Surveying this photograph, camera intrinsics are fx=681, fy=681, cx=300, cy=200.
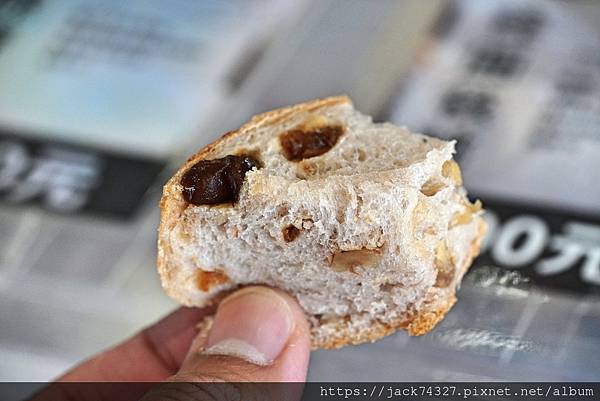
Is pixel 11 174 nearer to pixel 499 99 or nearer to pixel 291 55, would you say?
pixel 291 55

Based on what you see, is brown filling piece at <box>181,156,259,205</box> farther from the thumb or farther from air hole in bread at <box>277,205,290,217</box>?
the thumb

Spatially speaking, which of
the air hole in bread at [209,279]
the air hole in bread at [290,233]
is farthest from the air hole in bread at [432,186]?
the air hole in bread at [209,279]

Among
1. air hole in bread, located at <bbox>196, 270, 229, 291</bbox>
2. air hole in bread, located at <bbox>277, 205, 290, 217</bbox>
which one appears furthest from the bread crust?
air hole in bread, located at <bbox>277, 205, 290, 217</bbox>

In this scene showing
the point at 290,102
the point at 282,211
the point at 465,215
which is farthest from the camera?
the point at 290,102

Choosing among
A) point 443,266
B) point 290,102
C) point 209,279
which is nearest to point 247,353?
point 209,279

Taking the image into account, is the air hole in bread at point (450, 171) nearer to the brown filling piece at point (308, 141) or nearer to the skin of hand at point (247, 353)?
the brown filling piece at point (308, 141)

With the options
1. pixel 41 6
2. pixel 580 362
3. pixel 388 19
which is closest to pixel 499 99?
pixel 388 19

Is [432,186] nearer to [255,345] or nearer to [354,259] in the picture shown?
[354,259]
